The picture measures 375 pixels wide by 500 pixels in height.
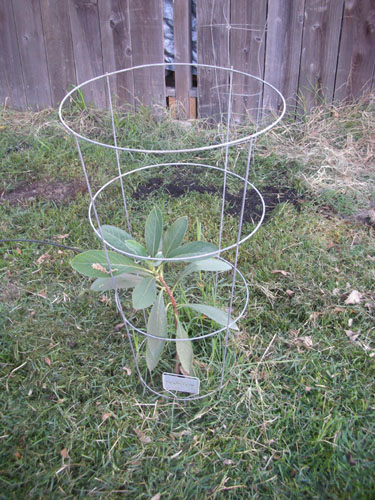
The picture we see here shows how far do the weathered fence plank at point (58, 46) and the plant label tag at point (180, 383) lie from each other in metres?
2.71

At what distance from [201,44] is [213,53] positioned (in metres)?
0.10

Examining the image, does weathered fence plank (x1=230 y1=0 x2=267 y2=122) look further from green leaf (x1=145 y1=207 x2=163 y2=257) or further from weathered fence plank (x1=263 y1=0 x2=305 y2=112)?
green leaf (x1=145 y1=207 x2=163 y2=257)

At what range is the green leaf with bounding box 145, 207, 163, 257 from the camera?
1.62 meters

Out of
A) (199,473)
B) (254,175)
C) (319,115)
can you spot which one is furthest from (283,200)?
(199,473)

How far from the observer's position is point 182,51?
3236 millimetres

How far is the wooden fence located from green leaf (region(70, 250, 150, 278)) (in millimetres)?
2118

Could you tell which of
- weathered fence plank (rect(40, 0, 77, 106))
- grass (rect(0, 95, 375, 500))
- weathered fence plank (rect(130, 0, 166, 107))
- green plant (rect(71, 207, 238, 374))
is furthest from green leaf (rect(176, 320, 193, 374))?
weathered fence plank (rect(40, 0, 77, 106))

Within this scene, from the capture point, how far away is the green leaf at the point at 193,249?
1.58 m

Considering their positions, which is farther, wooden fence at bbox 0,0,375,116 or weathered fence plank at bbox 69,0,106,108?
weathered fence plank at bbox 69,0,106,108

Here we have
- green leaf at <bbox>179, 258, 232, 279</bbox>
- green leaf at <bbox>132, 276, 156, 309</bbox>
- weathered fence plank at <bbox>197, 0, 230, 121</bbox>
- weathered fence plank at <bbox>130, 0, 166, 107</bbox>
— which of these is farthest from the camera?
weathered fence plank at <bbox>130, 0, 166, 107</bbox>

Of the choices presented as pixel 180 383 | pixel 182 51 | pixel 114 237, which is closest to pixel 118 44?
pixel 182 51

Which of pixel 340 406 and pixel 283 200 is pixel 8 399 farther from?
pixel 283 200

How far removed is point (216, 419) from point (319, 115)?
7.53 ft

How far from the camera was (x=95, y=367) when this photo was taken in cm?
180
